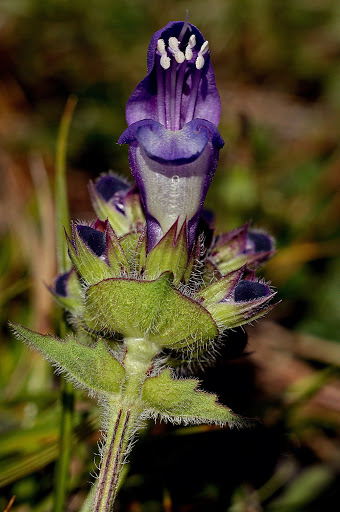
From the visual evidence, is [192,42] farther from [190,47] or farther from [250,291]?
[250,291]

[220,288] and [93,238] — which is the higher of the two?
[93,238]

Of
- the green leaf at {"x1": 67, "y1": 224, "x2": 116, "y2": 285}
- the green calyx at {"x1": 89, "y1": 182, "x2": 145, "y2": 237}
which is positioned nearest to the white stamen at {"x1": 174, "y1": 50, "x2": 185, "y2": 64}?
the green calyx at {"x1": 89, "y1": 182, "x2": 145, "y2": 237}

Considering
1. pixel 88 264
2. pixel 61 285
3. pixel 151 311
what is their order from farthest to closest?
pixel 61 285
pixel 88 264
pixel 151 311

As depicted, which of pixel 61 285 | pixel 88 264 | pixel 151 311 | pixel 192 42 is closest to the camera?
pixel 151 311

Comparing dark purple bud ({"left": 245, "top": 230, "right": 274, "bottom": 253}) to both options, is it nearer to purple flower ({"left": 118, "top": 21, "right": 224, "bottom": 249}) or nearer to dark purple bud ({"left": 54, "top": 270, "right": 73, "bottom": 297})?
purple flower ({"left": 118, "top": 21, "right": 224, "bottom": 249})

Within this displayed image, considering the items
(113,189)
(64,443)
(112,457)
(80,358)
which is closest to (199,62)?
(113,189)

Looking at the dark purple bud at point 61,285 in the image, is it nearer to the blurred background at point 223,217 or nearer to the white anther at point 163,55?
the blurred background at point 223,217

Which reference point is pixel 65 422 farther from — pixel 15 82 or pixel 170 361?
pixel 15 82
